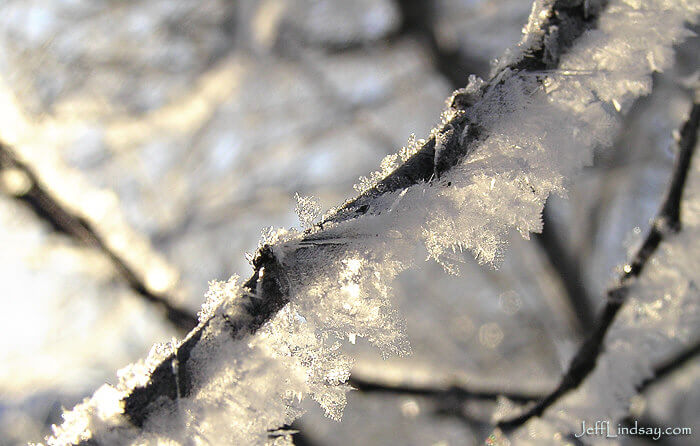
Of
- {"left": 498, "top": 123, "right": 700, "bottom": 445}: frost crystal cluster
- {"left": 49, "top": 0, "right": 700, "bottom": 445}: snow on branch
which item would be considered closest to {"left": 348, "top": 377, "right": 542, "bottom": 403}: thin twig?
{"left": 498, "top": 123, "right": 700, "bottom": 445}: frost crystal cluster

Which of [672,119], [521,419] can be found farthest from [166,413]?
[672,119]

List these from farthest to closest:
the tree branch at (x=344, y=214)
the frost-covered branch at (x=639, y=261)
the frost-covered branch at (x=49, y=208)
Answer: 1. the frost-covered branch at (x=49, y=208)
2. the frost-covered branch at (x=639, y=261)
3. the tree branch at (x=344, y=214)

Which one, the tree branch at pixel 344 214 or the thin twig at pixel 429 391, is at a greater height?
the tree branch at pixel 344 214

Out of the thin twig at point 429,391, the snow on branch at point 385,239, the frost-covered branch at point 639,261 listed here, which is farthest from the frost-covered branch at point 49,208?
the frost-covered branch at point 639,261

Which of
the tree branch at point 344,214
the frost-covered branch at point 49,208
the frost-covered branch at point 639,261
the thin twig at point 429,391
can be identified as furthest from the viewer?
the frost-covered branch at point 49,208

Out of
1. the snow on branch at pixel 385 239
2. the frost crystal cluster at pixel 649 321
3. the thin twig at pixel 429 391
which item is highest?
the snow on branch at pixel 385 239

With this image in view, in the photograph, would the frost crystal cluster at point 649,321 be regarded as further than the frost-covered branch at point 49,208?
No

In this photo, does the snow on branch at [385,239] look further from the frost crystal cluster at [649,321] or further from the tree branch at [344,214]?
the frost crystal cluster at [649,321]
